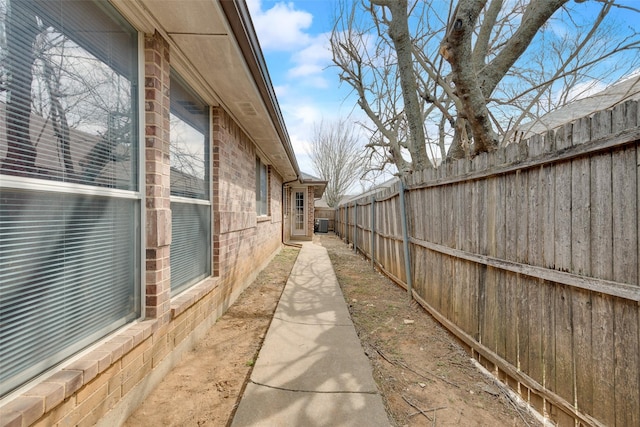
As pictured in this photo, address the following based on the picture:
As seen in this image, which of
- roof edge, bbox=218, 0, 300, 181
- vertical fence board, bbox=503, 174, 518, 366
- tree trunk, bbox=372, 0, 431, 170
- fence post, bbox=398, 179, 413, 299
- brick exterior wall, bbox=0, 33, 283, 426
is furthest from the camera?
tree trunk, bbox=372, 0, 431, 170

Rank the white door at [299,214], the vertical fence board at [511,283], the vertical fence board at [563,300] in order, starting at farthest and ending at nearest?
the white door at [299,214], the vertical fence board at [511,283], the vertical fence board at [563,300]

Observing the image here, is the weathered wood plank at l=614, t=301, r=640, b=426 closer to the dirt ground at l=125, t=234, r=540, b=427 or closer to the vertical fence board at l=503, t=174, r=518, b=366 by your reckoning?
the dirt ground at l=125, t=234, r=540, b=427

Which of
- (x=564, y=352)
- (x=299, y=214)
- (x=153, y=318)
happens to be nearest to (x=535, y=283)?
(x=564, y=352)

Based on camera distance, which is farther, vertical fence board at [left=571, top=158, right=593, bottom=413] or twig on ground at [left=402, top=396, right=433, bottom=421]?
twig on ground at [left=402, top=396, right=433, bottom=421]

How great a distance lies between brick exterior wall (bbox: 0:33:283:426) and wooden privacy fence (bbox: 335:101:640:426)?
9.09 ft

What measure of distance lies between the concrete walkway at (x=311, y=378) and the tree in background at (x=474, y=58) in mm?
3030

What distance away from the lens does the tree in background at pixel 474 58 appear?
3.58m

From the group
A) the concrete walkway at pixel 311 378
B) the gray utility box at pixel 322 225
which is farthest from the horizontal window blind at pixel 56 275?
the gray utility box at pixel 322 225

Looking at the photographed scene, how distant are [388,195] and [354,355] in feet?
13.2

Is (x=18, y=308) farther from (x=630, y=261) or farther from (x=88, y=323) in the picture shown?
(x=630, y=261)

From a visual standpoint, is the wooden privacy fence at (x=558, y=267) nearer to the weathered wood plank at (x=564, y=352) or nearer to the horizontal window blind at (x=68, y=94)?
the weathered wood plank at (x=564, y=352)

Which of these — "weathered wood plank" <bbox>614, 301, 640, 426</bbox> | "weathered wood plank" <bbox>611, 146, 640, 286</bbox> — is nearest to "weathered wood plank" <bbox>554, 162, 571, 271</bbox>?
"weathered wood plank" <bbox>611, 146, 640, 286</bbox>

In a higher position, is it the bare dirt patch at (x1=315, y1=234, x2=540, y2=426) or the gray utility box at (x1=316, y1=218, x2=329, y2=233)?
the gray utility box at (x1=316, y1=218, x2=329, y2=233)

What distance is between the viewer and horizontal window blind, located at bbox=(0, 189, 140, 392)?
134 cm
